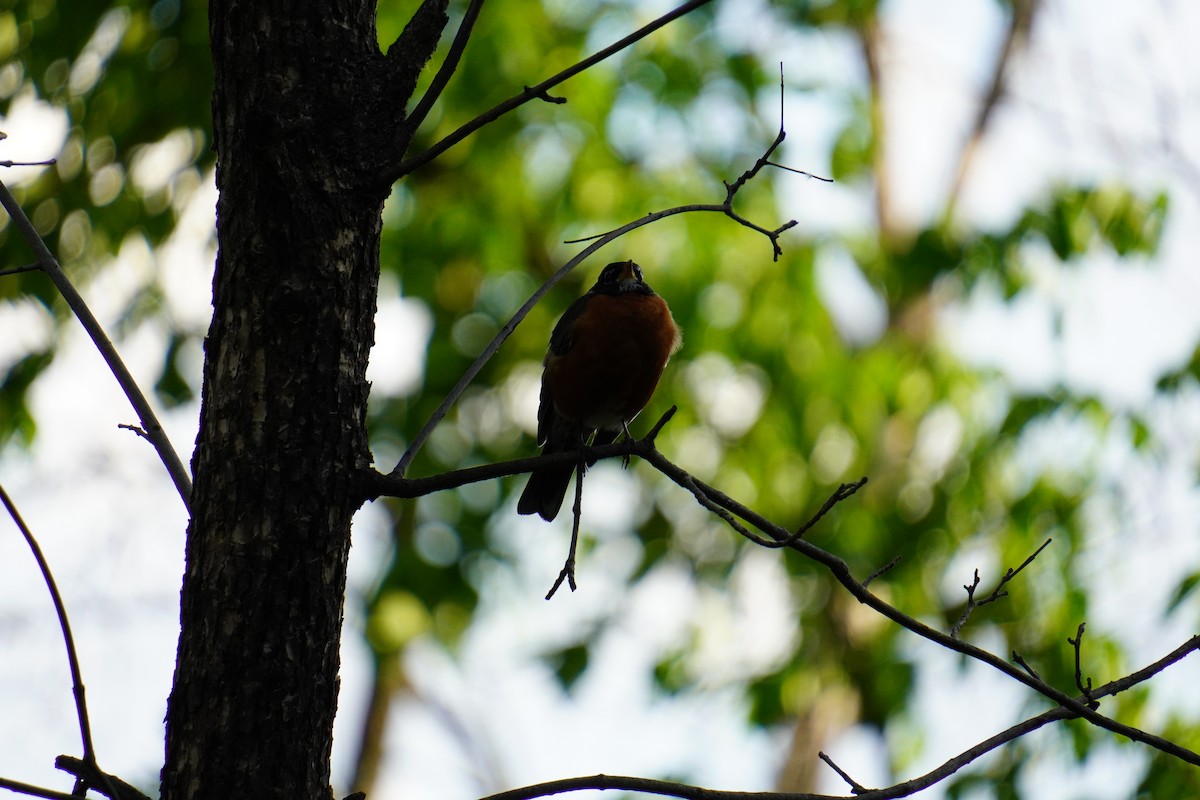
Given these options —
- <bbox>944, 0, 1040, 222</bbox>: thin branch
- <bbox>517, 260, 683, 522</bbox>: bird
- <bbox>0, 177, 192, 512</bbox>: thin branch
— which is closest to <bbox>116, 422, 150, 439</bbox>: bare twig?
<bbox>0, 177, 192, 512</bbox>: thin branch

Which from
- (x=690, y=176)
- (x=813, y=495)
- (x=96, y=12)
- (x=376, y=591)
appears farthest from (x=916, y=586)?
(x=96, y=12)

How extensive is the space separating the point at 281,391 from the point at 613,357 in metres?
2.54

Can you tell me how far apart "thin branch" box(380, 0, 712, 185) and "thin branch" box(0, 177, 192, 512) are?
21.6 inches

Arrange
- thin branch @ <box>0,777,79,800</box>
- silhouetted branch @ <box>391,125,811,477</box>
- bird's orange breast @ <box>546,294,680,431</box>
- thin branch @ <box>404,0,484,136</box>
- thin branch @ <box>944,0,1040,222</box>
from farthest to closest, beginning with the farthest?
thin branch @ <box>944,0,1040,222</box>
bird's orange breast @ <box>546,294,680,431</box>
silhouetted branch @ <box>391,125,811,477</box>
thin branch @ <box>404,0,484,136</box>
thin branch @ <box>0,777,79,800</box>

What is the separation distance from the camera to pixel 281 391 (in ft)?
6.20

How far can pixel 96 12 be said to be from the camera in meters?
4.47

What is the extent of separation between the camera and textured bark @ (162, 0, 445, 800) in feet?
5.84

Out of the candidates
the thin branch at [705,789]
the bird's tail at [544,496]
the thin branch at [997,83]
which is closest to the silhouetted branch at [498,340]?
the thin branch at [705,789]

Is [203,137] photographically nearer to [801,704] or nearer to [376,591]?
[376,591]

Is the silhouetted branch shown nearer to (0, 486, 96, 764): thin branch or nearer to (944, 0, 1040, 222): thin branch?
(0, 486, 96, 764): thin branch

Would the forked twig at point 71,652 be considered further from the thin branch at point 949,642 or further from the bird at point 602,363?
the bird at point 602,363

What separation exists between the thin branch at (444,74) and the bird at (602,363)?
231 cm

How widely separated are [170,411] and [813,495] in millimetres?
2914

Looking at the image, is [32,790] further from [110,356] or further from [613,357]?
[613,357]
